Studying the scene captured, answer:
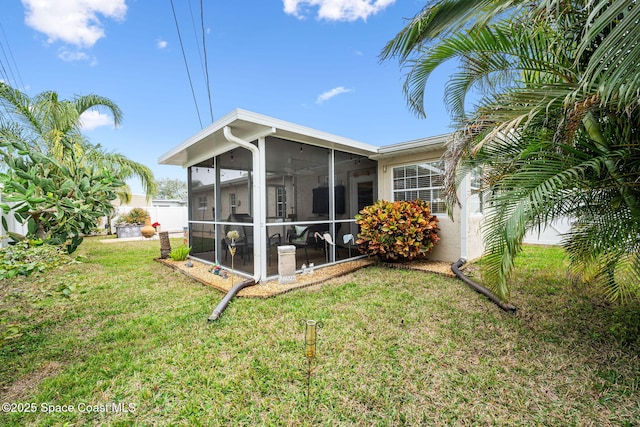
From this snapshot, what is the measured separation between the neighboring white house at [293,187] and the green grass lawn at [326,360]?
1.62 meters

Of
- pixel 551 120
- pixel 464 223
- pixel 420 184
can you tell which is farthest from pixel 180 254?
pixel 551 120

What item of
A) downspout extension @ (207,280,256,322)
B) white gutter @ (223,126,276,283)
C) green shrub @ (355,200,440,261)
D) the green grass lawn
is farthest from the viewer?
green shrub @ (355,200,440,261)

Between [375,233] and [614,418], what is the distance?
14.5 ft

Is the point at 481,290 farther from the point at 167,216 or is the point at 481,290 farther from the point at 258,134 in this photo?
the point at 167,216

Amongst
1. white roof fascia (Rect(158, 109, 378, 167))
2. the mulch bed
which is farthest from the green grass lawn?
white roof fascia (Rect(158, 109, 378, 167))

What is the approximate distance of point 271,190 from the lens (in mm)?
5129

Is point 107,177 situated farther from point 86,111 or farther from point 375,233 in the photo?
point 86,111

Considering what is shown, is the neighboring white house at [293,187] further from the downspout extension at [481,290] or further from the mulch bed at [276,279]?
the downspout extension at [481,290]

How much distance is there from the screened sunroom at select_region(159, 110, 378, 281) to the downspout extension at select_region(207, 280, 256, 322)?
0.31m

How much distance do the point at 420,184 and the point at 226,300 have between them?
513cm

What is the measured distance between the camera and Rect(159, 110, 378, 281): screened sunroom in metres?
4.95

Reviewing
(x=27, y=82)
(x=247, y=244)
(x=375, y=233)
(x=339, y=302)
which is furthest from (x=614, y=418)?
(x=27, y=82)

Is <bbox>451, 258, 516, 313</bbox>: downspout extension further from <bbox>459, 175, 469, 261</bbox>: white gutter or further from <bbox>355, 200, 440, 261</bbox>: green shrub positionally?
<bbox>355, 200, 440, 261</bbox>: green shrub

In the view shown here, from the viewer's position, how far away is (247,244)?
543 centimetres
